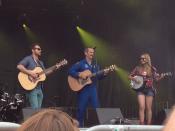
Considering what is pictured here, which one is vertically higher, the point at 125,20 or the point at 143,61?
the point at 125,20

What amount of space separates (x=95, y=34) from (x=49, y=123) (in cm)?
1466

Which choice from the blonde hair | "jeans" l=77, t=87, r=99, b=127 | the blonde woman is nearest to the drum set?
"jeans" l=77, t=87, r=99, b=127

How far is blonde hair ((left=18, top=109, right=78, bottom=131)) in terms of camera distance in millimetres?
1477

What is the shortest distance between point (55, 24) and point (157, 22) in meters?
4.34

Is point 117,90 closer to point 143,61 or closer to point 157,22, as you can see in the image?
point 157,22

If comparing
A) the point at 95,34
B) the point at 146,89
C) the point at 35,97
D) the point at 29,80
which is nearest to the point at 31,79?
the point at 29,80

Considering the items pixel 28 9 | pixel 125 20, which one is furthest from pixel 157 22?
pixel 28 9

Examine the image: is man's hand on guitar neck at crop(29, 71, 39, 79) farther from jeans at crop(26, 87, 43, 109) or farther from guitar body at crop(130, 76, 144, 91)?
guitar body at crop(130, 76, 144, 91)

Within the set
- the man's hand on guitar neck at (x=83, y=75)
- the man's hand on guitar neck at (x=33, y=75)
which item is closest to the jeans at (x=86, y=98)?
the man's hand on guitar neck at (x=83, y=75)

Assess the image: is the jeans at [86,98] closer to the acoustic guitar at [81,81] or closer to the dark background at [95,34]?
the acoustic guitar at [81,81]

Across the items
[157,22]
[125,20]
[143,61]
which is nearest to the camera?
[143,61]

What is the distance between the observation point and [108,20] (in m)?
15.8

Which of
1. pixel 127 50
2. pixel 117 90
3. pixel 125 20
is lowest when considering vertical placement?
pixel 117 90

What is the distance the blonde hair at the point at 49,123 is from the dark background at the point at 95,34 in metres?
12.4
